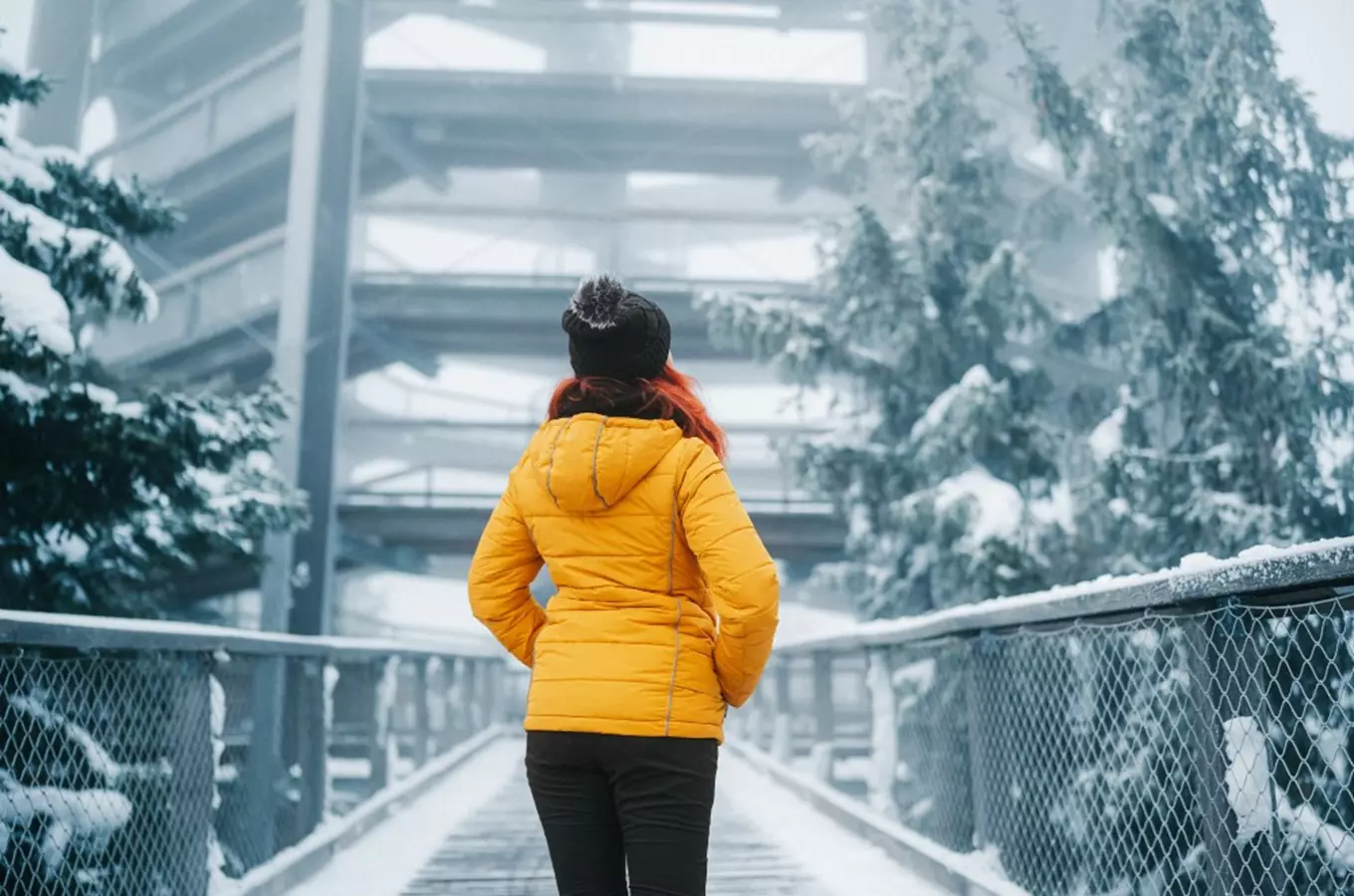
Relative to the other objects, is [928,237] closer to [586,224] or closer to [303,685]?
[303,685]

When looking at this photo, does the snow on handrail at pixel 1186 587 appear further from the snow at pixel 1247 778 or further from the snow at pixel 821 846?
the snow at pixel 821 846

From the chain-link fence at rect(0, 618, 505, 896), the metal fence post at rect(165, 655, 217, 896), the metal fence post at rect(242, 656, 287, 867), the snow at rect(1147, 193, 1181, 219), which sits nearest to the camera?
the chain-link fence at rect(0, 618, 505, 896)

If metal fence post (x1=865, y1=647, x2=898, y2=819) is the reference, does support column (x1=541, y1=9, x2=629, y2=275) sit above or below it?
above

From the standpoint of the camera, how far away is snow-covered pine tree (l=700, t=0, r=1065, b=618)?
38.7 ft

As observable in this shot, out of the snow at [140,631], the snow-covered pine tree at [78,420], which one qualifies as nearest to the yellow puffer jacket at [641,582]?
the snow at [140,631]

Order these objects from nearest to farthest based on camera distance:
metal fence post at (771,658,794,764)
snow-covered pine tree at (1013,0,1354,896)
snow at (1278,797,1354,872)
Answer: snow at (1278,797,1354,872) → snow-covered pine tree at (1013,0,1354,896) → metal fence post at (771,658,794,764)

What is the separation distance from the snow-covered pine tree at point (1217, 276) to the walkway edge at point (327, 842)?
19.7 ft

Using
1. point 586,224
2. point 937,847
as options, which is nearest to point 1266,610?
point 937,847

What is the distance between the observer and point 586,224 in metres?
25.3

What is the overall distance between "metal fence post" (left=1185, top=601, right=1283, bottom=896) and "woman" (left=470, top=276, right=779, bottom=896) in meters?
1.24

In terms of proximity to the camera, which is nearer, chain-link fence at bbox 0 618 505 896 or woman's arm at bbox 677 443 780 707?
woman's arm at bbox 677 443 780 707

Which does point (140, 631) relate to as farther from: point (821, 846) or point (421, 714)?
point (421, 714)

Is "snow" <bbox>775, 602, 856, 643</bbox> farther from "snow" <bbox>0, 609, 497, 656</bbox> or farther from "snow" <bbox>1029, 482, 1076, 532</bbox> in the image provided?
"snow" <bbox>0, 609, 497, 656</bbox>

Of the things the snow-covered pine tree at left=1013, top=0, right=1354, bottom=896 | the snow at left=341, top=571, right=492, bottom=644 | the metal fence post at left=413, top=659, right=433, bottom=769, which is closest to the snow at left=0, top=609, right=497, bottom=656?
the metal fence post at left=413, top=659, right=433, bottom=769
